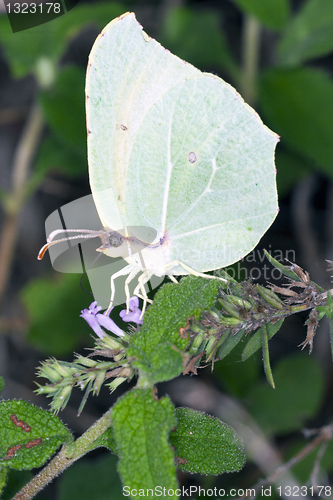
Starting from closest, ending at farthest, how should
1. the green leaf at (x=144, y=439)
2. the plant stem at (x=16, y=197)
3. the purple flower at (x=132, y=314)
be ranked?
1. the green leaf at (x=144, y=439)
2. the purple flower at (x=132, y=314)
3. the plant stem at (x=16, y=197)

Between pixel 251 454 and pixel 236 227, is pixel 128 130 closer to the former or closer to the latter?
pixel 236 227

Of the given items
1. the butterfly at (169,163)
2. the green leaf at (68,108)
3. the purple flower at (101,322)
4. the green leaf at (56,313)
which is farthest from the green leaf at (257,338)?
the green leaf at (68,108)

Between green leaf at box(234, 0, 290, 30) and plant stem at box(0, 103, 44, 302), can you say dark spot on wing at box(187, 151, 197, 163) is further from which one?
plant stem at box(0, 103, 44, 302)

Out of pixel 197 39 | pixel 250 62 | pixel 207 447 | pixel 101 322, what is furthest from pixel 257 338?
pixel 197 39

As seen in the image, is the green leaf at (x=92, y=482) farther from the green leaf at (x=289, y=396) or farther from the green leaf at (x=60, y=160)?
the green leaf at (x=60, y=160)

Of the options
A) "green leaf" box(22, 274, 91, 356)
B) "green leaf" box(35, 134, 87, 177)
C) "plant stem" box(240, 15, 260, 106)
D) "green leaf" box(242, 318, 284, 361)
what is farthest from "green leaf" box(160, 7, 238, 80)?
"green leaf" box(242, 318, 284, 361)

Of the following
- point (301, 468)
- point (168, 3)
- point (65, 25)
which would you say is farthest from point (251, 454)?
point (168, 3)

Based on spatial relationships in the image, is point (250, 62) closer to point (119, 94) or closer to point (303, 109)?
point (303, 109)
